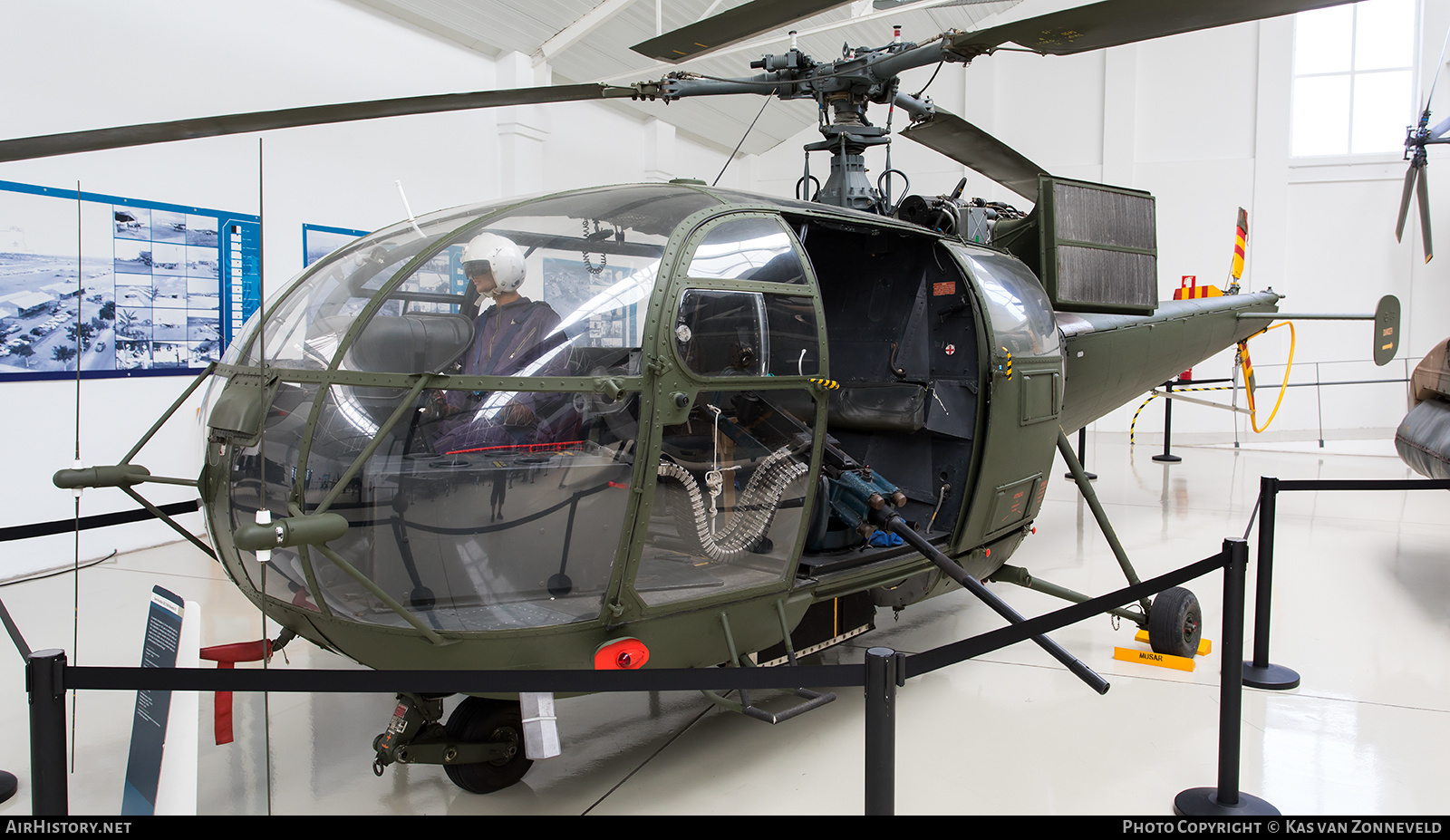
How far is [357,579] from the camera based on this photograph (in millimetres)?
2383

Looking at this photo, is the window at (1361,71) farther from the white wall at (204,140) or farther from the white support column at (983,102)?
the white wall at (204,140)

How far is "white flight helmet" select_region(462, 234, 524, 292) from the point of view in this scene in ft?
9.52

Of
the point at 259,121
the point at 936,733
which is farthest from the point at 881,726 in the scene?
the point at 259,121

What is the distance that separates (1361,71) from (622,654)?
15615 millimetres

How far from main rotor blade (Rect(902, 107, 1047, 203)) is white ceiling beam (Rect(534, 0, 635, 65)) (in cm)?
519

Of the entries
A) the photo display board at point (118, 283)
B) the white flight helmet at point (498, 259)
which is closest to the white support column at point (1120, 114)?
the photo display board at point (118, 283)

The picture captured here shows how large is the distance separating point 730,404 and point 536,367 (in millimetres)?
670

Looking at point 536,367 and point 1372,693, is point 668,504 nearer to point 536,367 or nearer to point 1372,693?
point 536,367

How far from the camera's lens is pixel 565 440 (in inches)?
105

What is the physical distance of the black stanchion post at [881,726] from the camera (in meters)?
1.93

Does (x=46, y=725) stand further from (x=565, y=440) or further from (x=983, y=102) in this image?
(x=983, y=102)

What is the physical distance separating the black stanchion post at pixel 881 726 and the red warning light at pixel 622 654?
1034mm
